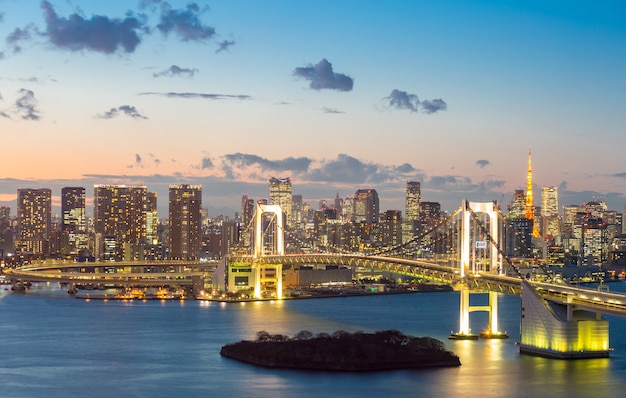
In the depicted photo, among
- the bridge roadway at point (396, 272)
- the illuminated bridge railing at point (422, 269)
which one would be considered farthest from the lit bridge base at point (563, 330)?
the illuminated bridge railing at point (422, 269)

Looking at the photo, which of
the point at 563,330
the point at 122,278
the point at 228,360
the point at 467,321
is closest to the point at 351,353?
the point at 228,360

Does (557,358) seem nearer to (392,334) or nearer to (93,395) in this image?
(392,334)

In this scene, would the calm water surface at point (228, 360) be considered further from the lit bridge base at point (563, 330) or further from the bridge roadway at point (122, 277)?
the bridge roadway at point (122, 277)

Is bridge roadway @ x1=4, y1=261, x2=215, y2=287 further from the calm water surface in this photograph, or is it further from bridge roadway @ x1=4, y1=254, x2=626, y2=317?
the calm water surface

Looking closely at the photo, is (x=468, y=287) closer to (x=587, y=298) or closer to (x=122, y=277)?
(x=587, y=298)

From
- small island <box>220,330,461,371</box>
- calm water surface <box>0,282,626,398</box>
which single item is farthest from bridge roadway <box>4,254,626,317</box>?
small island <box>220,330,461,371</box>

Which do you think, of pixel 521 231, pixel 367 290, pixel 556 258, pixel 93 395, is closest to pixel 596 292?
pixel 93 395
